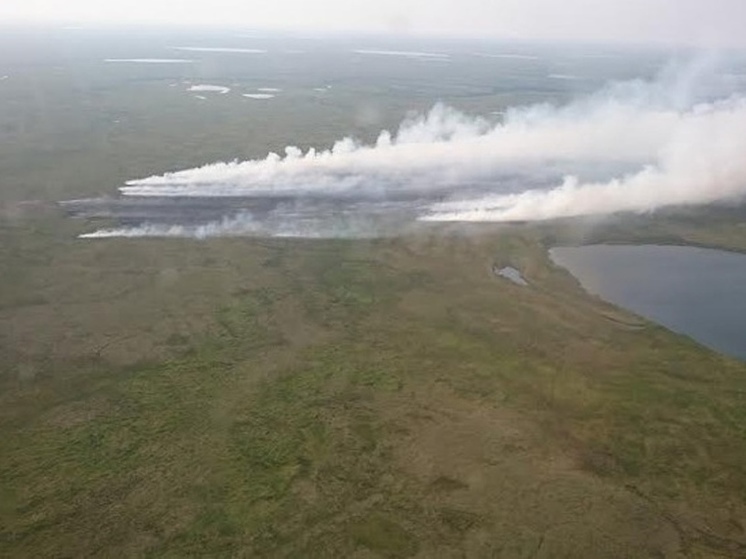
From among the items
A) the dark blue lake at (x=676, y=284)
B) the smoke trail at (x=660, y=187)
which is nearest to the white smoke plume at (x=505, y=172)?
the smoke trail at (x=660, y=187)

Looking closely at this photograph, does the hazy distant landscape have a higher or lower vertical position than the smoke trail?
lower

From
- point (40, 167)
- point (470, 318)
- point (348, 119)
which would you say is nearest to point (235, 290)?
point (470, 318)

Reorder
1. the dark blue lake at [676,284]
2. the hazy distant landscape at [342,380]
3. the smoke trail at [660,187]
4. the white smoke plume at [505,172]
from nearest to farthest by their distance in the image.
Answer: the hazy distant landscape at [342,380] → the dark blue lake at [676,284] → the smoke trail at [660,187] → the white smoke plume at [505,172]

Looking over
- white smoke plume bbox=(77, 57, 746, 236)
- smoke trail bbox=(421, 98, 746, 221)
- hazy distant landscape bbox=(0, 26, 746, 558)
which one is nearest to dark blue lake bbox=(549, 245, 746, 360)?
hazy distant landscape bbox=(0, 26, 746, 558)

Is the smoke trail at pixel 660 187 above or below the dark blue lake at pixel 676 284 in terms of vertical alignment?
above

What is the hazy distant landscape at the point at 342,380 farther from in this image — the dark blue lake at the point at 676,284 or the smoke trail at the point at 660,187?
the dark blue lake at the point at 676,284

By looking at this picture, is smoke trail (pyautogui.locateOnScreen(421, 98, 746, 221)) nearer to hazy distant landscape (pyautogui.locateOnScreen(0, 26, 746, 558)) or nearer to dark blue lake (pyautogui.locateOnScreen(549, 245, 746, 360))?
hazy distant landscape (pyautogui.locateOnScreen(0, 26, 746, 558))
